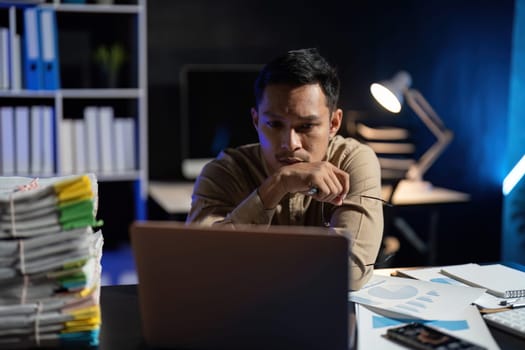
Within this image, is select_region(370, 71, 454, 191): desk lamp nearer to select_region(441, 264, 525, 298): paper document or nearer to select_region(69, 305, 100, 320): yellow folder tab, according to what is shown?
select_region(441, 264, 525, 298): paper document

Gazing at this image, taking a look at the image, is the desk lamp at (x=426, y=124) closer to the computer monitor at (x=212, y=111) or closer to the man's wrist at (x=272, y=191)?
the computer monitor at (x=212, y=111)

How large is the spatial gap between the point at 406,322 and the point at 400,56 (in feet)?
9.98

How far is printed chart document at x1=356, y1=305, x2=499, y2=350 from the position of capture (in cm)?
Answer: 114

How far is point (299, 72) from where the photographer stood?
5.93 feet

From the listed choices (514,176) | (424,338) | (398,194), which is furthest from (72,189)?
(514,176)

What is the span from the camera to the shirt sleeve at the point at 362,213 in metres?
1.61

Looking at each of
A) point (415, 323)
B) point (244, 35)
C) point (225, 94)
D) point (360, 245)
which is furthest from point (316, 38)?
point (415, 323)

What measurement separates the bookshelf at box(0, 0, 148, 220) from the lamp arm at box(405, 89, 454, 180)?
1.51 m

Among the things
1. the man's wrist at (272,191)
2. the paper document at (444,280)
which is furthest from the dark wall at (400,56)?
the paper document at (444,280)

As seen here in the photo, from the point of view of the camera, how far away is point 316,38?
3.94 m

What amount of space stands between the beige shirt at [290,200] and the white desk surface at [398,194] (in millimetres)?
1141

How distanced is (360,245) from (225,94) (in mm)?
2113

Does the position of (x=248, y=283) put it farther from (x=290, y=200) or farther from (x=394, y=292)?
(x=290, y=200)

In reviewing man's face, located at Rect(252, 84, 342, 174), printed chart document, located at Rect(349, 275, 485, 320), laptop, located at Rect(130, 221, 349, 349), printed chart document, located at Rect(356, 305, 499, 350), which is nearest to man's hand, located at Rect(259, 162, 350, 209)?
man's face, located at Rect(252, 84, 342, 174)
